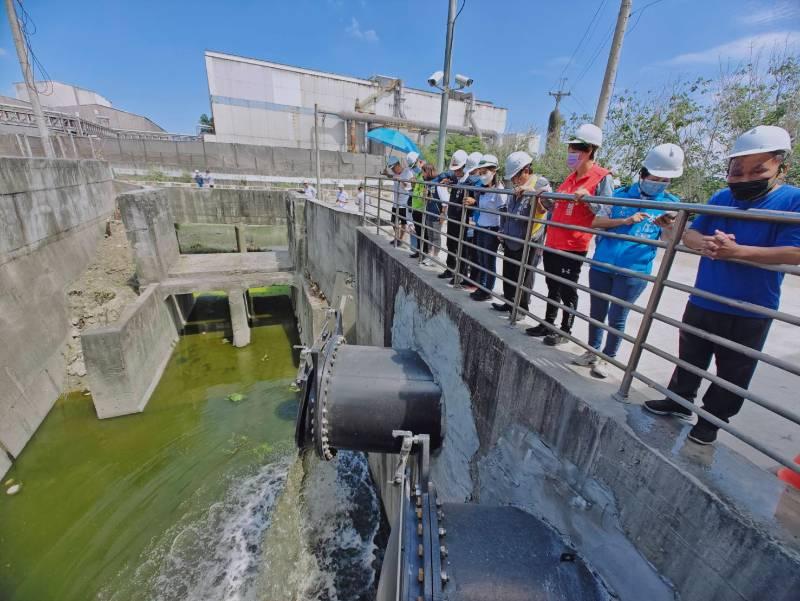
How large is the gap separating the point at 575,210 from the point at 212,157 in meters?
24.6

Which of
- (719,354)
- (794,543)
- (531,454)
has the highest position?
(719,354)

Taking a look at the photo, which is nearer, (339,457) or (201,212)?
(339,457)

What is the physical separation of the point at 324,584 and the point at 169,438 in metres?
5.37

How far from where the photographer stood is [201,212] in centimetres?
1758

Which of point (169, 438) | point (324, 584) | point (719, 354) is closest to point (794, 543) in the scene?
point (719, 354)

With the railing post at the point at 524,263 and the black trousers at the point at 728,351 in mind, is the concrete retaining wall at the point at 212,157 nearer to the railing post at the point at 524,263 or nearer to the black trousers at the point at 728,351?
the railing post at the point at 524,263

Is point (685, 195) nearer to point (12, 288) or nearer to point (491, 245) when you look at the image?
point (491, 245)

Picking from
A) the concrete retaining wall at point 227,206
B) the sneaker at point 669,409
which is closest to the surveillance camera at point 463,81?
the sneaker at point 669,409

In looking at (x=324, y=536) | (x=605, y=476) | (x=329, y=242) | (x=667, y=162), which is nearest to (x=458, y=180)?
(x=667, y=162)

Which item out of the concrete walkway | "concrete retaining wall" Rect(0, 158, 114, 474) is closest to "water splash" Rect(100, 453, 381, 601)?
"concrete retaining wall" Rect(0, 158, 114, 474)

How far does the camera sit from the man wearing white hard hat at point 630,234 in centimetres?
237

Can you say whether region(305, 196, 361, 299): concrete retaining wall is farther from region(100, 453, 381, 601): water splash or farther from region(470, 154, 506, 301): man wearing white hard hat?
region(100, 453, 381, 601): water splash

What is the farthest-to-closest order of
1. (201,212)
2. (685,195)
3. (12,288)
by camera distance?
(201,212)
(685,195)
(12,288)

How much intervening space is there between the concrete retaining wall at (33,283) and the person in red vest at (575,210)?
9.77 m
